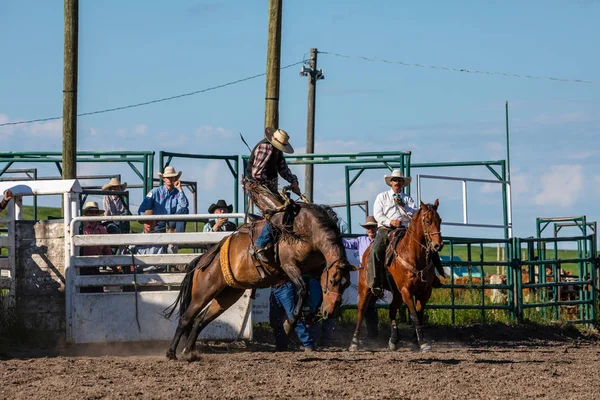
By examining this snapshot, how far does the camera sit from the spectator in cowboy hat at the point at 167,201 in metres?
13.2

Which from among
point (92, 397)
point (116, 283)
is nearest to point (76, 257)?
point (116, 283)

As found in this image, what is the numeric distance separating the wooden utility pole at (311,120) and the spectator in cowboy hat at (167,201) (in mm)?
11737

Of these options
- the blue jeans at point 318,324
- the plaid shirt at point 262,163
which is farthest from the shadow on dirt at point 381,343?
the plaid shirt at point 262,163

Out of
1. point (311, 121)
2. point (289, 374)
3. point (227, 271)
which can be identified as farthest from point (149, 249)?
point (311, 121)

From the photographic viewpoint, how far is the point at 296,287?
959 cm

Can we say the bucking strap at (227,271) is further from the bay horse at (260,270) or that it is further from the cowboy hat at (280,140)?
the cowboy hat at (280,140)

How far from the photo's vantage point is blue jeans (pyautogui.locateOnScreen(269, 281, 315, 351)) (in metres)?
11.3

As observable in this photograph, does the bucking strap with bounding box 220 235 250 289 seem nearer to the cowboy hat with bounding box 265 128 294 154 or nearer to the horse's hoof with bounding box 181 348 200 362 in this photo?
the horse's hoof with bounding box 181 348 200 362

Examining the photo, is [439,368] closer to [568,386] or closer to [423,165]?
[568,386]

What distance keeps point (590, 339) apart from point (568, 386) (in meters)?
8.03

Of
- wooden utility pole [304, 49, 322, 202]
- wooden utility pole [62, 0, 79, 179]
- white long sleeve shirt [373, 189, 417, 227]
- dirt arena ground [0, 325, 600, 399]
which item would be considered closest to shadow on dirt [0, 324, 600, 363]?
dirt arena ground [0, 325, 600, 399]

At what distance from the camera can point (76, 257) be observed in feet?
39.7

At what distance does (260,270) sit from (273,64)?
5.25m

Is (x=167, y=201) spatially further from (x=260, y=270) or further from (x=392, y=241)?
(x=260, y=270)
